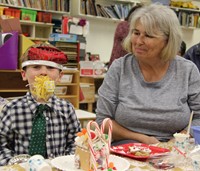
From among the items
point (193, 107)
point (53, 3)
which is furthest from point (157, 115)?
point (53, 3)

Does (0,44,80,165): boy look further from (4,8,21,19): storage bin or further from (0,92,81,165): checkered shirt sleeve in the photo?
(4,8,21,19): storage bin

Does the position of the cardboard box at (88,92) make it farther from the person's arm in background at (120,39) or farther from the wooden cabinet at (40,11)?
the person's arm in background at (120,39)

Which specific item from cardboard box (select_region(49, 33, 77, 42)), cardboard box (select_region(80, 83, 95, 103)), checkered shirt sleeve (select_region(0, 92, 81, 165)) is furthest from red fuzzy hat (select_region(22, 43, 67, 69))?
cardboard box (select_region(80, 83, 95, 103))

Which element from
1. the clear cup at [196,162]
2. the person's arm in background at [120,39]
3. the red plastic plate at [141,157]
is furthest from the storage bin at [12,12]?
the clear cup at [196,162]

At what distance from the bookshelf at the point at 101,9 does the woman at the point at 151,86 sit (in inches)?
163

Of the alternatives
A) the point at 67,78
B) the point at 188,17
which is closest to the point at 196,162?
the point at 67,78

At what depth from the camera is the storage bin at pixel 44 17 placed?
5.37m

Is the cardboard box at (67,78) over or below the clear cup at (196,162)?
below

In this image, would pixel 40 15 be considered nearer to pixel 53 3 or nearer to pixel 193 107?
pixel 53 3

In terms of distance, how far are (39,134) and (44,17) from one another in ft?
14.1

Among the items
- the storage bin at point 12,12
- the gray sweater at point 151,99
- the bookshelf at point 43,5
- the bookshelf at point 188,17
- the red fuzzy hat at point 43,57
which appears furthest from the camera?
the bookshelf at point 188,17

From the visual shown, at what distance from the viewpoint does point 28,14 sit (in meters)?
5.26

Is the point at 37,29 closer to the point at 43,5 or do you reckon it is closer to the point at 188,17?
the point at 43,5

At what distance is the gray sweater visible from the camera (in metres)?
1.61
